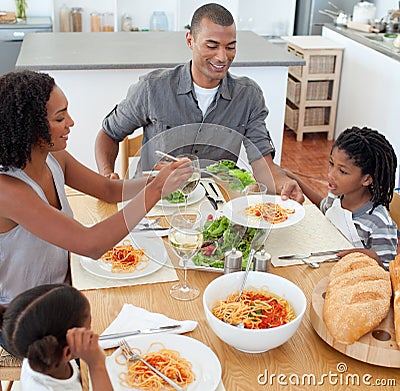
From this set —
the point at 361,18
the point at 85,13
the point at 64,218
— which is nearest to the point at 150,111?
the point at 64,218

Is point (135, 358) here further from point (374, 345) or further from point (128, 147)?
point (128, 147)

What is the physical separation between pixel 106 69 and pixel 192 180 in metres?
1.84

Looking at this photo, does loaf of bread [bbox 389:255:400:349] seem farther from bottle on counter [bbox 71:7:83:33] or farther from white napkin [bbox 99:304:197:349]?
bottle on counter [bbox 71:7:83:33]

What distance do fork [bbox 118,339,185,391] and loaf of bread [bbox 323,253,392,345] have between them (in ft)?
1.13

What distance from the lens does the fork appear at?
1155 millimetres

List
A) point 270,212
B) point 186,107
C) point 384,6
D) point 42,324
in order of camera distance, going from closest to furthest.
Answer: point 42,324
point 270,212
point 186,107
point 384,6

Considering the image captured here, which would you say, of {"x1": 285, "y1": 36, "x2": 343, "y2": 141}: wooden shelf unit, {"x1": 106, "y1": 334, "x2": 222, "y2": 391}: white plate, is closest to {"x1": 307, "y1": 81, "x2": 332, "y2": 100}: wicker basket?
{"x1": 285, "y1": 36, "x2": 343, "y2": 141}: wooden shelf unit

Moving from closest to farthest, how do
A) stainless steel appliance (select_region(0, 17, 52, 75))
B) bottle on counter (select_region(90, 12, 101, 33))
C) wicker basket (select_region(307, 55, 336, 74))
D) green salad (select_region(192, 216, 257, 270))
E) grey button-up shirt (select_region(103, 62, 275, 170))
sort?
green salad (select_region(192, 216, 257, 270)), grey button-up shirt (select_region(103, 62, 275, 170)), wicker basket (select_region(307, 55, 336, 74)), stainless steel appliance (select_region(0, 17, 52, 75)), bottle on counter (select_region(90, 12, 101, 33))

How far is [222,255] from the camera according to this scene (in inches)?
61.5

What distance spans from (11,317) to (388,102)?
11.6ft

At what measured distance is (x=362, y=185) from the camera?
2004mm

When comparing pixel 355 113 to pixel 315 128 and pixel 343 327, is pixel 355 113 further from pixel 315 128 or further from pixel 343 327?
pixel 343 327

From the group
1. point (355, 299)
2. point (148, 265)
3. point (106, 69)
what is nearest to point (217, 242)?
point (148, 265)

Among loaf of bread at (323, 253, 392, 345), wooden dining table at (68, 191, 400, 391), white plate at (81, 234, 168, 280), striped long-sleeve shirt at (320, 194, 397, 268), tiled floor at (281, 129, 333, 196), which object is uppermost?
loaf of bread at (323, 253, 392, 345)
